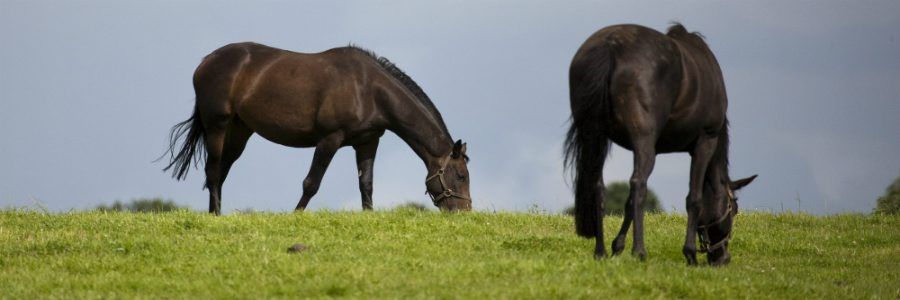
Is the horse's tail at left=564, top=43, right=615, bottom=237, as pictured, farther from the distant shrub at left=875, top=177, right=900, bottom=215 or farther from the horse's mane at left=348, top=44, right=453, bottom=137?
the distant shrub at left=875, top=177, right=900, bottom=215

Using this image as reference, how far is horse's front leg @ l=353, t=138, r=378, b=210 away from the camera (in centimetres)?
1866

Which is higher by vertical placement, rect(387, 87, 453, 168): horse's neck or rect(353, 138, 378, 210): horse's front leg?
rect(387, 87, 453, 168): horse's neck

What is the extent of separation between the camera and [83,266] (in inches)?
495

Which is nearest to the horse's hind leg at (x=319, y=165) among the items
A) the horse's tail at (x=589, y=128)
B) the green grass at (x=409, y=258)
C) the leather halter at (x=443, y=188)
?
the leather halter at (x=443, y=188)

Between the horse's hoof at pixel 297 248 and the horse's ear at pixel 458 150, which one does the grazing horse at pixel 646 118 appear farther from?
the horse's ear at pixel 458 150

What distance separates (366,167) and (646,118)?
7.90 meters

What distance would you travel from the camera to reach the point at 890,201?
77.5 feet

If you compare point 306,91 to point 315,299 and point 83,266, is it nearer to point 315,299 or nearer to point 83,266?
point 83,266

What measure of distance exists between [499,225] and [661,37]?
486 cm

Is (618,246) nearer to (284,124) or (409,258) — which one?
(409,258)

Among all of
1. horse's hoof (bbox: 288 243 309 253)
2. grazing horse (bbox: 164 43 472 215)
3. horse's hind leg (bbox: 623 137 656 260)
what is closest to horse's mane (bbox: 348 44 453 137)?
grazing horse (bbox: 164 43 472 215)

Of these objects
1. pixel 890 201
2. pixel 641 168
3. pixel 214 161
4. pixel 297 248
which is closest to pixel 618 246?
pixel 641 168

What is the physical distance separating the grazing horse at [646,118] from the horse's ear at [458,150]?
593 cm

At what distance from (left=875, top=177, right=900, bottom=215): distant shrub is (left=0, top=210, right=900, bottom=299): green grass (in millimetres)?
3790
